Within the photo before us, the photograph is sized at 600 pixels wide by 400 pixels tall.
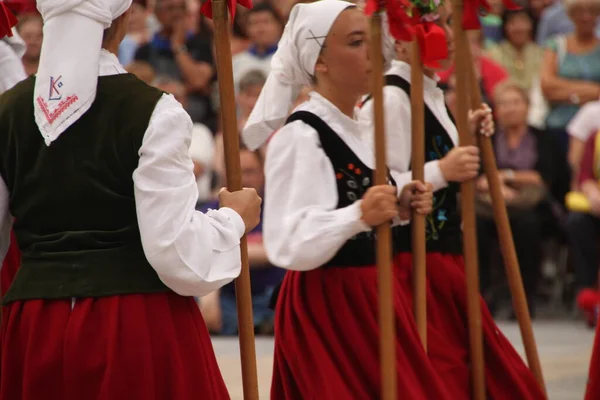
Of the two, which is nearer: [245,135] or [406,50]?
[245,135]

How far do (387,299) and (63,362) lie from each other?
3.38 feet

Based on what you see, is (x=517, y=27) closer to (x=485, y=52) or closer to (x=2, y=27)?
(x=485, y=52)

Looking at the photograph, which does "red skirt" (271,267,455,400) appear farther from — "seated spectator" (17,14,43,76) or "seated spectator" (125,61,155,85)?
"seated spectator" (125,61,155,85)

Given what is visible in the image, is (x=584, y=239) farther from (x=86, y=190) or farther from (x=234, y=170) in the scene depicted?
(x=86, y=190)

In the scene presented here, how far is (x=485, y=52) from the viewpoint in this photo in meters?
8.93

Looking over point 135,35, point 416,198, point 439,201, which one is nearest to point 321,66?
point 416,198

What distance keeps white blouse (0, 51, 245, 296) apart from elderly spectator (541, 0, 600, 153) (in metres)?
5.67

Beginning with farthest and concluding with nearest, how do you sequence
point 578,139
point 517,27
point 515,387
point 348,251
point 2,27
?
point 517,27 < point 578,139 < point 515,387 < point 348,251 < point 2,27

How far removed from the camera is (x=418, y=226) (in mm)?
3809

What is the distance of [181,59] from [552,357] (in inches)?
141

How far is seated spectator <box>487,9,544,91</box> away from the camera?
28.8 feet

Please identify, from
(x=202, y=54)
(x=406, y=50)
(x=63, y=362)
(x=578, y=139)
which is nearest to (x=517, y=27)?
(x=578, y=139)

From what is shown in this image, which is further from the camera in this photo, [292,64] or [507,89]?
[507,89]

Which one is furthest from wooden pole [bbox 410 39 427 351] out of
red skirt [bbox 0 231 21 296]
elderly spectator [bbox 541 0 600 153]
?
elderly spectator [bbox 541 0 600 153]
